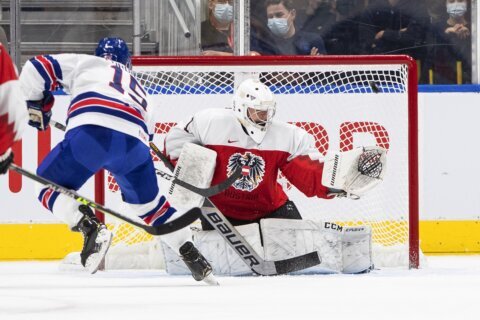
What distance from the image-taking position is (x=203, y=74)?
16.8 feet

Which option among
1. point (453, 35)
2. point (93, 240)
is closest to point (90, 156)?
point (93, 240)

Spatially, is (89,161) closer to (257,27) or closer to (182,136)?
(182,136)

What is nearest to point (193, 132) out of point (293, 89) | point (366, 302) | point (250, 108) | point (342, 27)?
point (250, 108)

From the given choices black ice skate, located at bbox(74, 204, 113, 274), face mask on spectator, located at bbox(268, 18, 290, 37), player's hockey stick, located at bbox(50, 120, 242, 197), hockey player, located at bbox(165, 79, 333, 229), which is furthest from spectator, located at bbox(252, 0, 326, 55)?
black ice skate, located at bbox(74, 204, 113, 274)

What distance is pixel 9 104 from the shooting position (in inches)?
111

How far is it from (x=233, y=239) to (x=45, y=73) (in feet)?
3.44

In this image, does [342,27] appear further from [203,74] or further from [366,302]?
[366,302]

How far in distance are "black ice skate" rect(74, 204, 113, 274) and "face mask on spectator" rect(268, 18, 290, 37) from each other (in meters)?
1.93

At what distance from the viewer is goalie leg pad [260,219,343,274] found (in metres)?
4.51

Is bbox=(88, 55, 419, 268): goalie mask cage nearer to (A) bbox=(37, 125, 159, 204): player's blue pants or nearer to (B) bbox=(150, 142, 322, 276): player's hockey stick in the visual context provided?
(B) bbox=(150, 142, 322, 276): player's hockey stick

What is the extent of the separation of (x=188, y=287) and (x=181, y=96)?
145 centimetres

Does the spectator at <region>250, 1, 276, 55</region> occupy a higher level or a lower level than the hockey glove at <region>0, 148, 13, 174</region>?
higher

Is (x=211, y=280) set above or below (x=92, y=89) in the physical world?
below

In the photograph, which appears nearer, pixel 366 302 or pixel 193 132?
pixel 366 302
